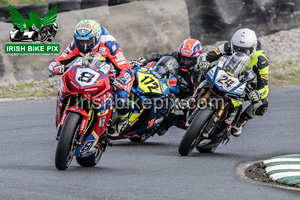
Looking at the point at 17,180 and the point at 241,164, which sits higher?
the point at 17,180

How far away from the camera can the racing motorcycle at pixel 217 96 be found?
25.8ft

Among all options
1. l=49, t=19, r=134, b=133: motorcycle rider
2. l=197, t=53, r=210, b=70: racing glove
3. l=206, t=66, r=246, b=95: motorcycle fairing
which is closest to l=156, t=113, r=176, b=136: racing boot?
l=197, t=53, r=210, b=70: racing glove

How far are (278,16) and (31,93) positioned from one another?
21.5 ft

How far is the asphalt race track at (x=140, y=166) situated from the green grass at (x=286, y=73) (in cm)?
328

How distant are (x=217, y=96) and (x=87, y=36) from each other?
5.87ft

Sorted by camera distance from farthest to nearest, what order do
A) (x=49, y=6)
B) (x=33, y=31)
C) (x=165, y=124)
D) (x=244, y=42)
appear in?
(x=49, y=6), (x=33, y=31), (x=165, y=124), (x=244, y=42)

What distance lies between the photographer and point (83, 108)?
267 inches

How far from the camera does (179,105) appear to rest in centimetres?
914

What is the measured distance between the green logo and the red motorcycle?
7.02 meters

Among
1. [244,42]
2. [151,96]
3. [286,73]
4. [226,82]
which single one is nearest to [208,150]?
[151,96]

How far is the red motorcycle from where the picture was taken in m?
6.58

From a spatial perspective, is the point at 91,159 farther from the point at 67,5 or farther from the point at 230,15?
the point at 230,15

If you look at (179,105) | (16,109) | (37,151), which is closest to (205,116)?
(179,105)

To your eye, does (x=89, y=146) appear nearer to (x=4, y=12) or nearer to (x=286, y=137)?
(x=286, y=137)
